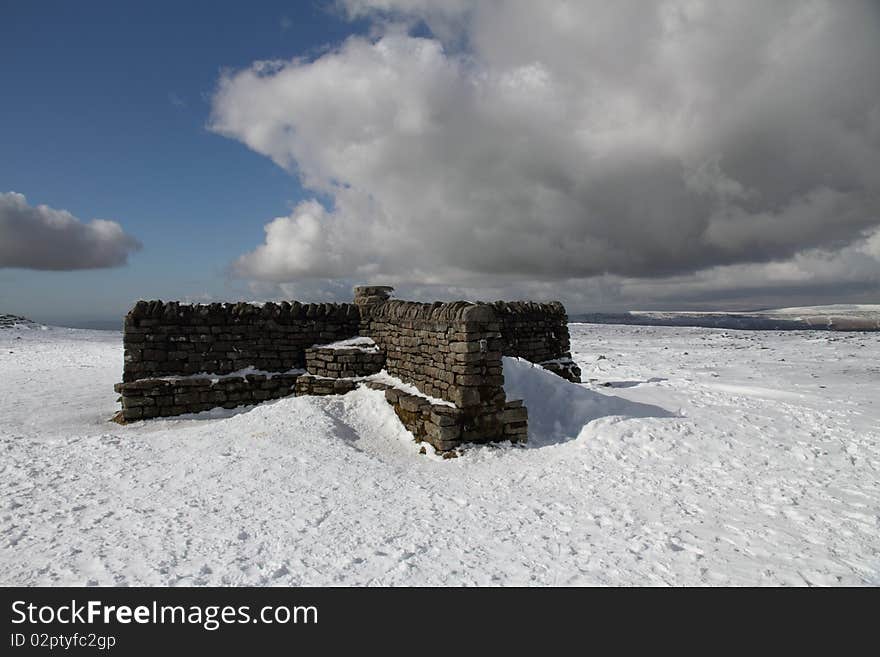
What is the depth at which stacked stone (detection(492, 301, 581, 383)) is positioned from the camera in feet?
47.6

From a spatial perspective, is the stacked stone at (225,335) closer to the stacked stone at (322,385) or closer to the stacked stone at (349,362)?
the stacked stone at (322,385)

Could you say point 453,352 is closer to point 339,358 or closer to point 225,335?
point 339,358

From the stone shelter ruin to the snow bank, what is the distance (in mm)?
780

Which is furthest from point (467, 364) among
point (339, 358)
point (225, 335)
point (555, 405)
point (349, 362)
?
point (225, 335)

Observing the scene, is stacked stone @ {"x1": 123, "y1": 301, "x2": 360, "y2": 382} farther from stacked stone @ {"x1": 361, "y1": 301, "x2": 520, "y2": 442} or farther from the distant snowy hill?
the distant snowy hill

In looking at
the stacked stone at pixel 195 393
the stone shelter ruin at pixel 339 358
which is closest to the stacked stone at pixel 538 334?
the stone shelter ruin at pixel 339 358

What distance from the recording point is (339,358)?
11.9 meters

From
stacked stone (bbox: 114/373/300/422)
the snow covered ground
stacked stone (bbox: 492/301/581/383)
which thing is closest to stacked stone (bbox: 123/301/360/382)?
stacked stone (bbox: 114/373/300/422)

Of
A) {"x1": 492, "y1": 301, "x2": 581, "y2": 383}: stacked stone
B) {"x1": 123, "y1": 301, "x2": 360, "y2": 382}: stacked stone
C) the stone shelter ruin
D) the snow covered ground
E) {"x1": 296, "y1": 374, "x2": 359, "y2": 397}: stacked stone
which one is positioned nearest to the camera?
the snow covered ground

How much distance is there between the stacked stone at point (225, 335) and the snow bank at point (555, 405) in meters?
5.33

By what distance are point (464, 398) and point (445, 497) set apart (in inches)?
91.8

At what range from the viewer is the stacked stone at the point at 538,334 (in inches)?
572

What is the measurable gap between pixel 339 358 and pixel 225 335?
326 centimetres
